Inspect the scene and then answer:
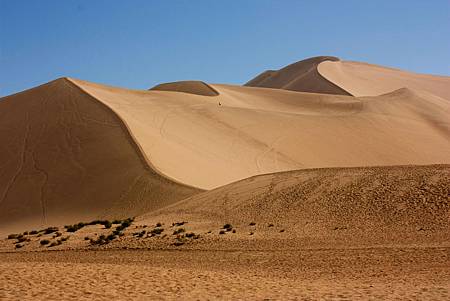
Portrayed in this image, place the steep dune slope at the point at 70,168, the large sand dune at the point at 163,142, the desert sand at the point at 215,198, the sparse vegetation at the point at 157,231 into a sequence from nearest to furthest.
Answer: the desert sand at the point at 215,198, the sparse vegetation at the point at 157,231, the steep dune slope at the point at 70,168, the large sand dune at the point at 163,142

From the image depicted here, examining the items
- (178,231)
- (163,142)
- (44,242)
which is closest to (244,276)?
(178,231)

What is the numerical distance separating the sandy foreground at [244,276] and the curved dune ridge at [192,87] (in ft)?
155

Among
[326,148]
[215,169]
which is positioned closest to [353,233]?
[215,169]

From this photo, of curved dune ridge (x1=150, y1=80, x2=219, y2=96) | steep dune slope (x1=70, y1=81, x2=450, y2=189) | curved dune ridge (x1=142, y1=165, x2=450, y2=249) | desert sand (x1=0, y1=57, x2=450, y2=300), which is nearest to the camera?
desert sand (x1=0, y1=57, x2=450, y2=300)

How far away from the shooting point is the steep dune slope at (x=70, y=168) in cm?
2773

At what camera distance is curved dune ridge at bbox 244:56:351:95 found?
277 feet

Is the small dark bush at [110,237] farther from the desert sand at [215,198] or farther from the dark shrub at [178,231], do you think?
the dark shrub at [178,231]

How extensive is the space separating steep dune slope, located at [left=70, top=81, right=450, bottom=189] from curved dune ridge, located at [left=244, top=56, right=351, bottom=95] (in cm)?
2227

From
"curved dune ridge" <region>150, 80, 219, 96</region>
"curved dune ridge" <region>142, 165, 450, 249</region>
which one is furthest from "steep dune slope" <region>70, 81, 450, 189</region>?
"curved dune ridge" <region>142, 165, 450, 249</region>

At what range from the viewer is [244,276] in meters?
13.8

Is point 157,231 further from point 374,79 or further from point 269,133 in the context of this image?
point 374,79

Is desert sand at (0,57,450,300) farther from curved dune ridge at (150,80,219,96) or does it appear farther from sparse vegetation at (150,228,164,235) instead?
curved dune ridge at (150,80,219,96)

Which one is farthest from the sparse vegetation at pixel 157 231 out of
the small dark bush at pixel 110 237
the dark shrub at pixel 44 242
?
the dark shrub at pixel 44 242

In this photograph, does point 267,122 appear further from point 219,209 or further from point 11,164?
point 219,209
